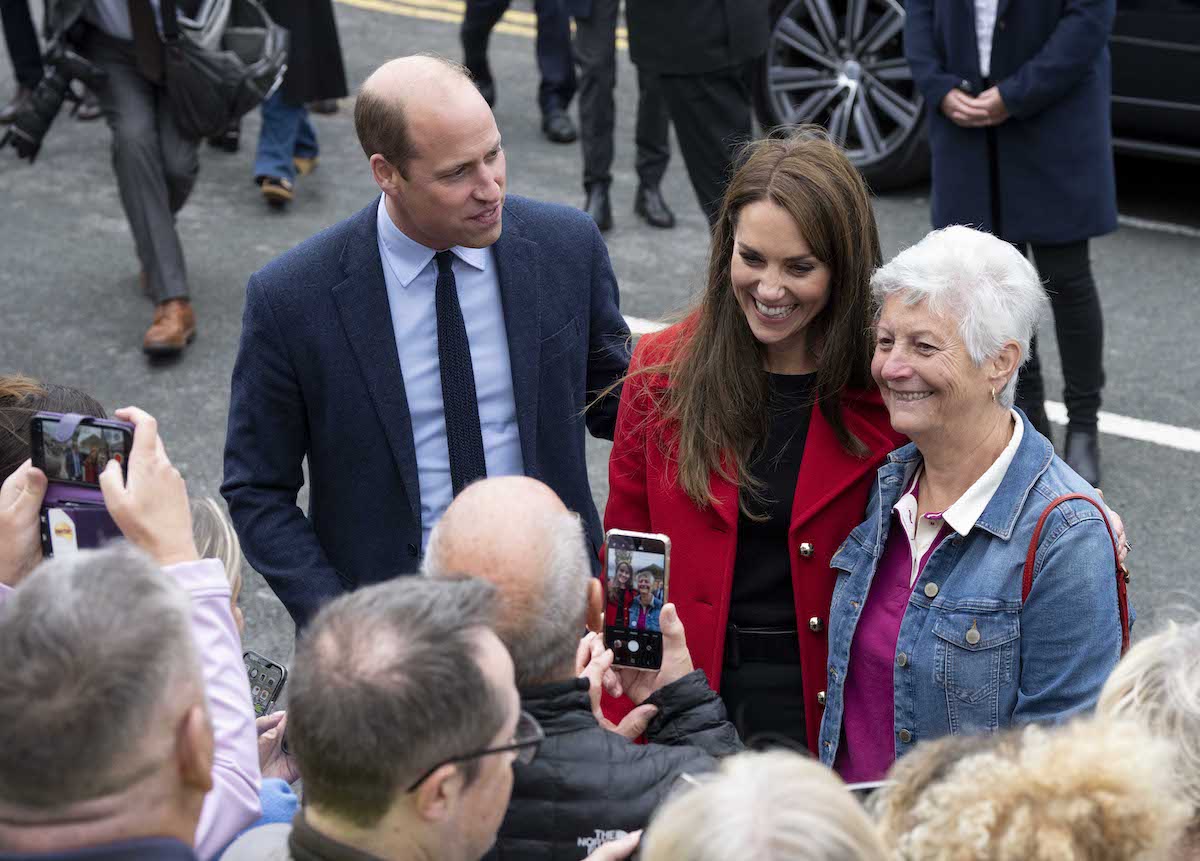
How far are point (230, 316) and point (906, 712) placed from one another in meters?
4.50

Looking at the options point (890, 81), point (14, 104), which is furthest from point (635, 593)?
point (14, 104)

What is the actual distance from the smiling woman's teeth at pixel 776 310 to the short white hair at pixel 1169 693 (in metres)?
1.11

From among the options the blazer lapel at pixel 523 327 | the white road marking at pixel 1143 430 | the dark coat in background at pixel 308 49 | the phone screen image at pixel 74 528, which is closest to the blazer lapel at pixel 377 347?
the blazer lapel at pixel 523 327

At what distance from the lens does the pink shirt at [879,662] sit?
282 cm

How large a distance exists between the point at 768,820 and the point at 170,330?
5.01 metres

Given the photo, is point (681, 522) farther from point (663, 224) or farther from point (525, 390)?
point (663, 224)

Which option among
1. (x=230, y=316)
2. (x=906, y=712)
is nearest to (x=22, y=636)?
(x=906, y=712)

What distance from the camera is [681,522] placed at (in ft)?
10.0

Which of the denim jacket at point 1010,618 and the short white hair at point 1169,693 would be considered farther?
the denim jacket at point 1010,618

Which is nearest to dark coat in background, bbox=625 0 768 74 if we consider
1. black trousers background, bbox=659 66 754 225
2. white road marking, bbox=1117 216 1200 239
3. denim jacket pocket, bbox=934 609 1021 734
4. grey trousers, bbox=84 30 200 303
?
black trousers background, bbox=659 66 754 225

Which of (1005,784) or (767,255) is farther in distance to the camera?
(767,255)

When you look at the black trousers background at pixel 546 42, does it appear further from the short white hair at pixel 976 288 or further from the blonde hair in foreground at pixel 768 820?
the blonde hair in foreground at pixel 768 820

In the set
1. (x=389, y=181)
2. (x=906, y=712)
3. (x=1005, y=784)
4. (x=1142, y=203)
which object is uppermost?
(x=389, y=181)

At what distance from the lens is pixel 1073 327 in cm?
509
